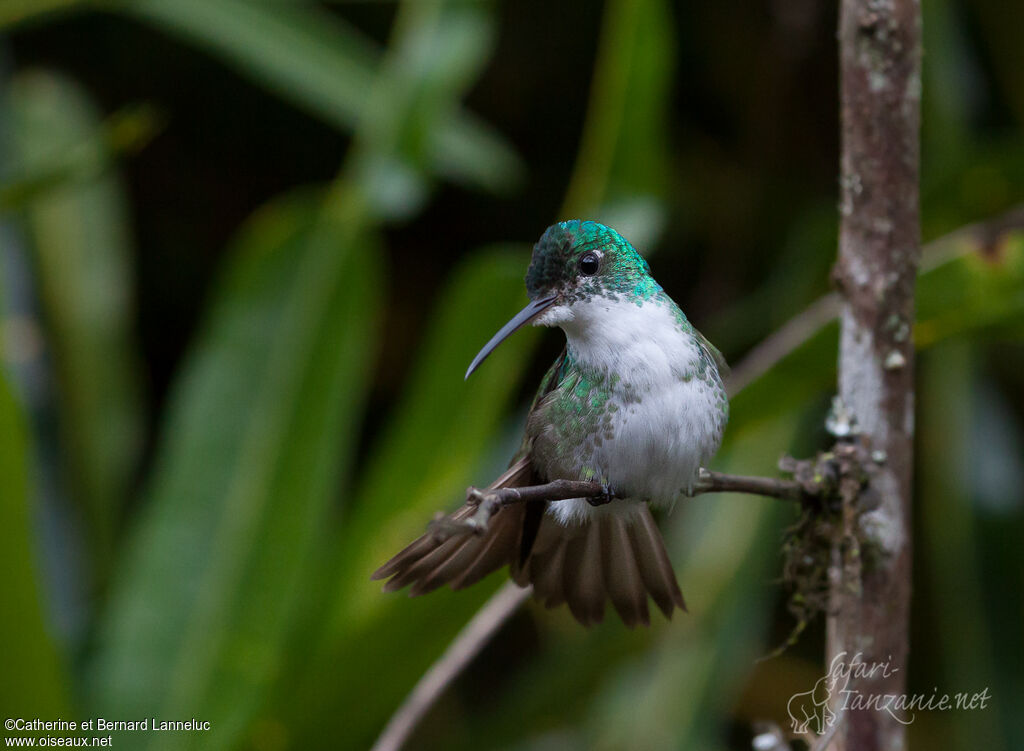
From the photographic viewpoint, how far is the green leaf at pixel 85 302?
2.63 m

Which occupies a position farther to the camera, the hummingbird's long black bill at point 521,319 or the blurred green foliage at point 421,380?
the blurred green foliage at point 421,380

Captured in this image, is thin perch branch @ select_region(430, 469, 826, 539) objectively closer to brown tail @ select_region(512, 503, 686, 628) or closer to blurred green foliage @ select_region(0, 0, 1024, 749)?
brown tail @ select_region(512, 503, 686, 628)

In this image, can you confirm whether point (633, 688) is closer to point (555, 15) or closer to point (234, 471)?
point (234, 471)

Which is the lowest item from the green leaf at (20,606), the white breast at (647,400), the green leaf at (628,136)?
the white breast at (647,400)

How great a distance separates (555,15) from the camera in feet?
9.25

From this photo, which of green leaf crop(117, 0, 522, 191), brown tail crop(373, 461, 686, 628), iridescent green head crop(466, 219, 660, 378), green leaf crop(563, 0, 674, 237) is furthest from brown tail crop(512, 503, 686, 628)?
green leaf crop(117, 0, 522, 191)

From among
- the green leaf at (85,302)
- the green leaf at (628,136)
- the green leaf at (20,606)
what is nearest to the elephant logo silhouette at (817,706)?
the green leaf at (628,136)

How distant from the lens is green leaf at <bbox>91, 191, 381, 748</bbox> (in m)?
1.82

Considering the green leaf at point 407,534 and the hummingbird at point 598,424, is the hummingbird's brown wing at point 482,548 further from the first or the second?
the green leaf at point 407,534

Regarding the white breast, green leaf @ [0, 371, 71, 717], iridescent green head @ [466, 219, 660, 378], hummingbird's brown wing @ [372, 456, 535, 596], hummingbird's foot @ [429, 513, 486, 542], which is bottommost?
hummingbird's foot @ [429, 513, 486, 542]

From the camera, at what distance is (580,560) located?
0.81 m

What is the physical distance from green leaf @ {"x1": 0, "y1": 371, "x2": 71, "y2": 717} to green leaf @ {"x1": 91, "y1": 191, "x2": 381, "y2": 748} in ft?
0.72

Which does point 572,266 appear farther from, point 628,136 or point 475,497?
point 628,136

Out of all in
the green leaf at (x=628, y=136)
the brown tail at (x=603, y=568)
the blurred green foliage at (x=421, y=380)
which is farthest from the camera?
the blurred green foliage at (x=421, y=380)
